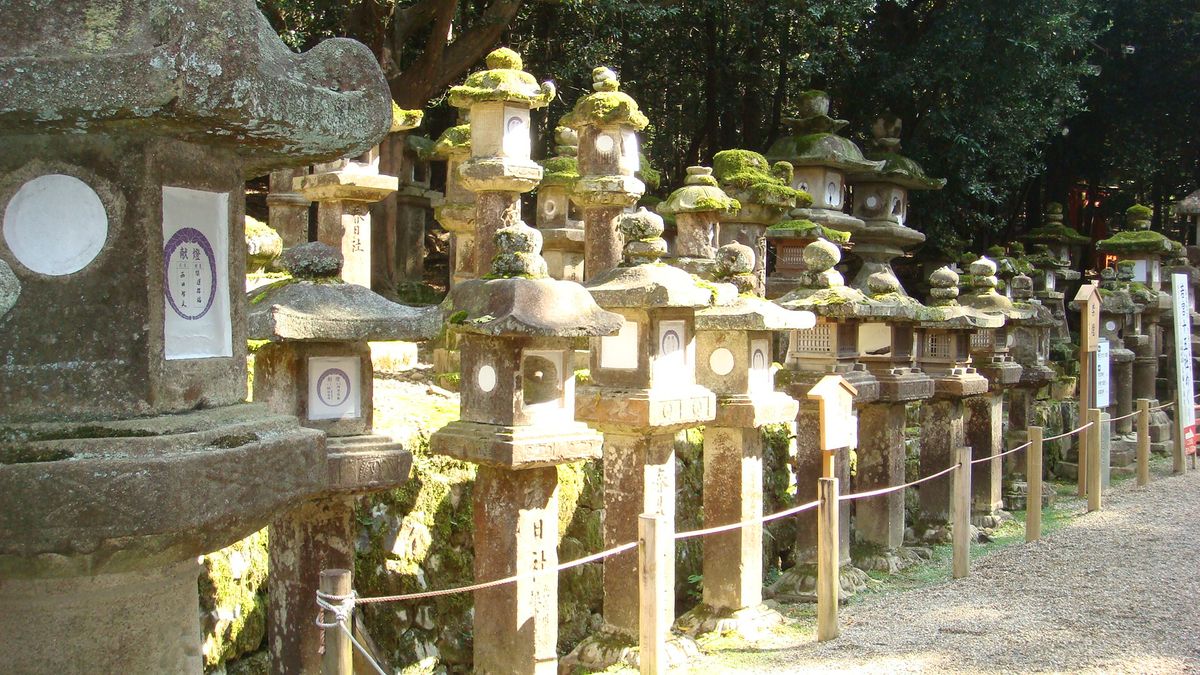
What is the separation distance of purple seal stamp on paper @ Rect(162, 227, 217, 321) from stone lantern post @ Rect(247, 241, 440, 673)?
2191 mm

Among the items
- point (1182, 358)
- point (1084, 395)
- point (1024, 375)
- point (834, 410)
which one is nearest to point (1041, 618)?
point (834, 410)

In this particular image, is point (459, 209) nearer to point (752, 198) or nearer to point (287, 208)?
point (287, 208)

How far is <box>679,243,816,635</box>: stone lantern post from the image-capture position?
25.8ft

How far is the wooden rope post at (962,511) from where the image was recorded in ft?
29.1

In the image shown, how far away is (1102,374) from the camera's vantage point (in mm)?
12961

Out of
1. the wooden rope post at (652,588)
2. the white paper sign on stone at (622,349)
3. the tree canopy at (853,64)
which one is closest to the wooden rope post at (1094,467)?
the white paper sign on stone at (622,349)

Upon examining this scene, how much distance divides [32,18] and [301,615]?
359 cm

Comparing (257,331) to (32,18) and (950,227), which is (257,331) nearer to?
(32,18)

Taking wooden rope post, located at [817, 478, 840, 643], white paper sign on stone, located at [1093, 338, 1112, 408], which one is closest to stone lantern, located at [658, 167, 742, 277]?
wooden rope post, located at [817, 478, 840, 643]

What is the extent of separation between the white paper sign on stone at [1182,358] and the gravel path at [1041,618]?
3.57 metres

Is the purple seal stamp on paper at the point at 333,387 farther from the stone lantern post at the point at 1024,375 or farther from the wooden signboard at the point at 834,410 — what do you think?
the stone lantern post at the point at 1024,375

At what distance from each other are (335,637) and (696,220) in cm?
523

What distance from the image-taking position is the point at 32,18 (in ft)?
8.75

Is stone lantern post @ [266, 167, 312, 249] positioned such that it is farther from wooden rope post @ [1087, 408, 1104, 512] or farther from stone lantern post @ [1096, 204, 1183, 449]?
stone lantern post @ [1096, 204, 1183, 449]
